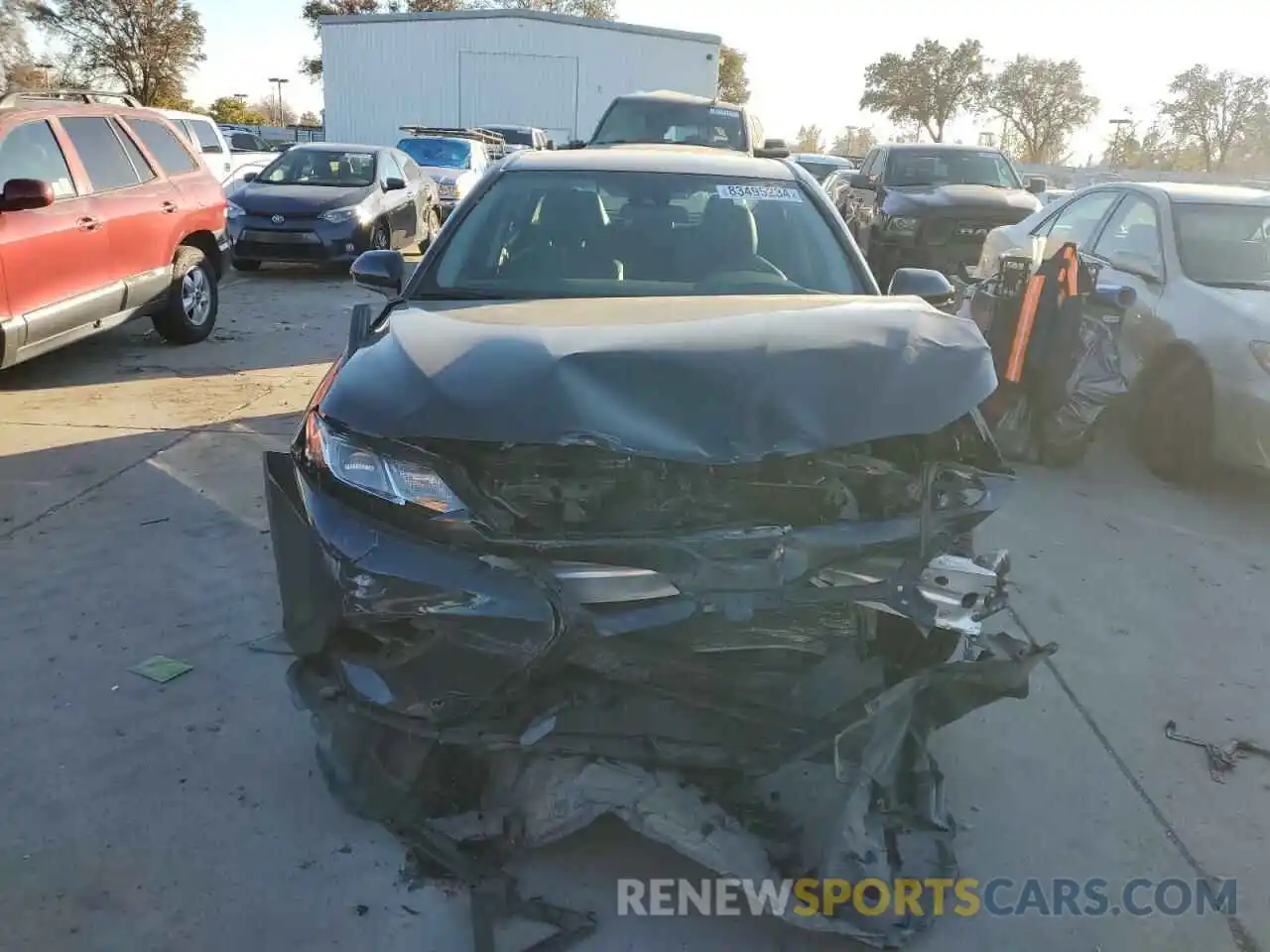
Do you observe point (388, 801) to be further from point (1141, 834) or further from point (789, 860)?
point (1141, 834)

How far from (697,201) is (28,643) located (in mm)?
3056

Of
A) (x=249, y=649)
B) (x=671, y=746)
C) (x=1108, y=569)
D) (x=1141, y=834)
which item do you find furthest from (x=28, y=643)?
(x=1108, y=569)

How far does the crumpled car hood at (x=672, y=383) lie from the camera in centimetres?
243

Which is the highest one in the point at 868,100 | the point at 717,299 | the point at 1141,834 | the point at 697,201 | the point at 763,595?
the point at 868,100

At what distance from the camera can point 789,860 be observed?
97.4 inches

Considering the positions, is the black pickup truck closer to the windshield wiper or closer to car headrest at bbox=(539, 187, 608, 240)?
the windshield wiper

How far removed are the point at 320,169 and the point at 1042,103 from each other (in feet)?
151

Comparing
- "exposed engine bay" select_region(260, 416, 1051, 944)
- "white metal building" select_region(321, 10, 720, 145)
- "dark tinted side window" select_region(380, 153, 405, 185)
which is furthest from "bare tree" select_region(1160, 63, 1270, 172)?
"exposed engine bay" select_region(260, 416, 1051, 944)

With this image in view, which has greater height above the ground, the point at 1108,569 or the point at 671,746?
the point at 671,746

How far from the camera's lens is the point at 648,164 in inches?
170

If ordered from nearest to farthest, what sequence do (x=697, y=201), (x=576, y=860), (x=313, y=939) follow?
(x=313, y=939), (x=576, y=860), (x=697, y=201)

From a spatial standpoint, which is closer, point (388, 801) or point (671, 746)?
point (671, 746)

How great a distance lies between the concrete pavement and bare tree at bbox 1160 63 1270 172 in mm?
42660

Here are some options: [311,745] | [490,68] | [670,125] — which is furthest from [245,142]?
[311,745]
